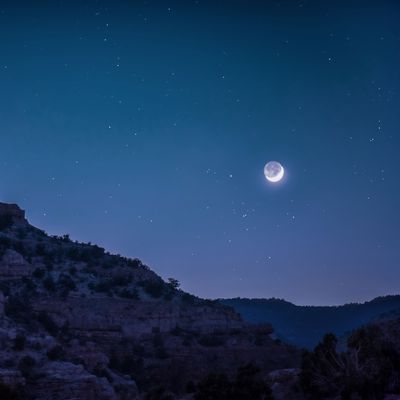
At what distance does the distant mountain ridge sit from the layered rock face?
5348cm

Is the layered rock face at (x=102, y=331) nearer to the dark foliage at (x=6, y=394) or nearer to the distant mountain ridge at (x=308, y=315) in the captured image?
the dark foliage at (x=6, y=394)

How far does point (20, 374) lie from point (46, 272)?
2176cm

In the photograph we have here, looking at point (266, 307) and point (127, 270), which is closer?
point (127, 270)

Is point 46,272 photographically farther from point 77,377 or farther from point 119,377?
point 77,377

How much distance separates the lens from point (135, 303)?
4584 cm

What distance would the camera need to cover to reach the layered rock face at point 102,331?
29141 millimetres

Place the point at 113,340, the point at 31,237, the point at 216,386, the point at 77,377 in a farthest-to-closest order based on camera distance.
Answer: the point at 31,237, the point at 113,340, the point at 77,377, the point at 216,386

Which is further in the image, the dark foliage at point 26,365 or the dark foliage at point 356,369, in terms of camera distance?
the dark foliage at point 26,365

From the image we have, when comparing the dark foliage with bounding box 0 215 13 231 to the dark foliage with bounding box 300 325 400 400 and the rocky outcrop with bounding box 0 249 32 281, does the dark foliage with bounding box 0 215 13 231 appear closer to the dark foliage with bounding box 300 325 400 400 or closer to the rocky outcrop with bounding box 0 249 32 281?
the rocky outcrop with bounding box 0 249 32 281

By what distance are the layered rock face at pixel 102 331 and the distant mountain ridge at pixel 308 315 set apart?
175ft

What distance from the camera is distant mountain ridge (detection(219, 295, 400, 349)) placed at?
103312 mm

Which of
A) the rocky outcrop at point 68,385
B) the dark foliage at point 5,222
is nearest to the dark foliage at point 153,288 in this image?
the dark foliage at point 5,222

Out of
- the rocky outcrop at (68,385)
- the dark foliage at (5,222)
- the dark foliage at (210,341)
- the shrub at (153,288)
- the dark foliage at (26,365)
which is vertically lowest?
the rocky outcrop at (68,385)

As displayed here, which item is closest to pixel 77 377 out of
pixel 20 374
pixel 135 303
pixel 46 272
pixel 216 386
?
pixel 20 374
